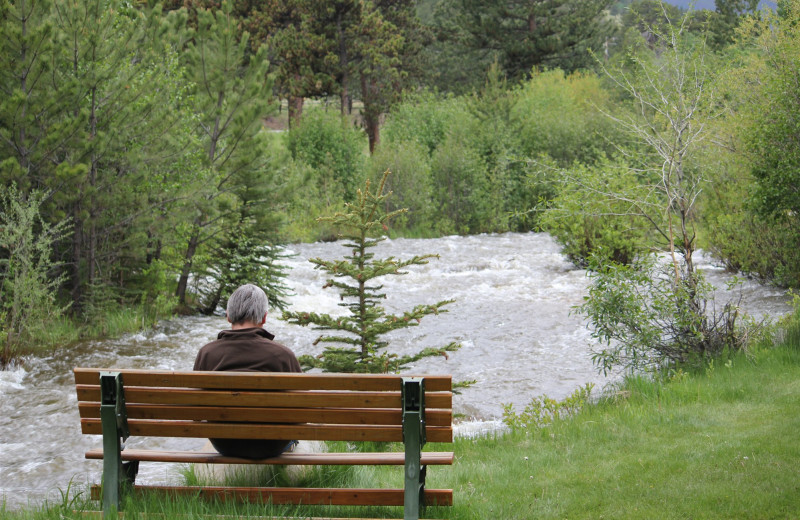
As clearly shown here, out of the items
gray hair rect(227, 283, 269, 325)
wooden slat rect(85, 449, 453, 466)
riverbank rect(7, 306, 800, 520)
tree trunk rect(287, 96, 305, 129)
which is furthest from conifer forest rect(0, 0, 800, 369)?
tree trunk rect(287, 96, 305, 129)

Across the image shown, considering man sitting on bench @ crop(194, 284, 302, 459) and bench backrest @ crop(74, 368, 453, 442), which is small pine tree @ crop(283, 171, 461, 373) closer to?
man sitting on bench @ crop(194, 284, 302, 459)

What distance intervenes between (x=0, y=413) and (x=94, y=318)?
13.9 feet

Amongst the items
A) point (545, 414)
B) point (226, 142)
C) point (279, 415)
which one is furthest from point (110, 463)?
point (226, 142)

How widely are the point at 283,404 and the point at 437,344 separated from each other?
10.1 meters

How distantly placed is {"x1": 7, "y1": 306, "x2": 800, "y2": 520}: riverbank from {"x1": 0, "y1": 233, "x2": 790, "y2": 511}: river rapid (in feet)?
5.28

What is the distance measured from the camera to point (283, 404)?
4.32 meters

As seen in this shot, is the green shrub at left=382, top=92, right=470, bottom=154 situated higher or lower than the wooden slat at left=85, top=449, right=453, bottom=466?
higher

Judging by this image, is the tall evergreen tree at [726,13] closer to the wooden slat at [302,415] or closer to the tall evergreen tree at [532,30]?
the tall evergreen tree at [532,30]

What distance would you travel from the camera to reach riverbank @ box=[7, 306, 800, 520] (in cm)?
490

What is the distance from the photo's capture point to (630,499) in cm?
511

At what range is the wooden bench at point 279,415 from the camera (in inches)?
168

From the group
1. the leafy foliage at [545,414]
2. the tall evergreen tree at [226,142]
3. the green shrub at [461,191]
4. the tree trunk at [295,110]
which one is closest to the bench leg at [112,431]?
the leafy foliage at [545,414]

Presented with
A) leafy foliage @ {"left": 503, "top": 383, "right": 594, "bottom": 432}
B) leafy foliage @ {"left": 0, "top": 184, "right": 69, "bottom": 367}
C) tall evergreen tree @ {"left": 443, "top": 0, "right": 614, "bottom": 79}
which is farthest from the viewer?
tall evergreen tree @ {"left": 443, "top": 0, "right": 614, "bottom": 79}

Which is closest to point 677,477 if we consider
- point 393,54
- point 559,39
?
point 393,54
